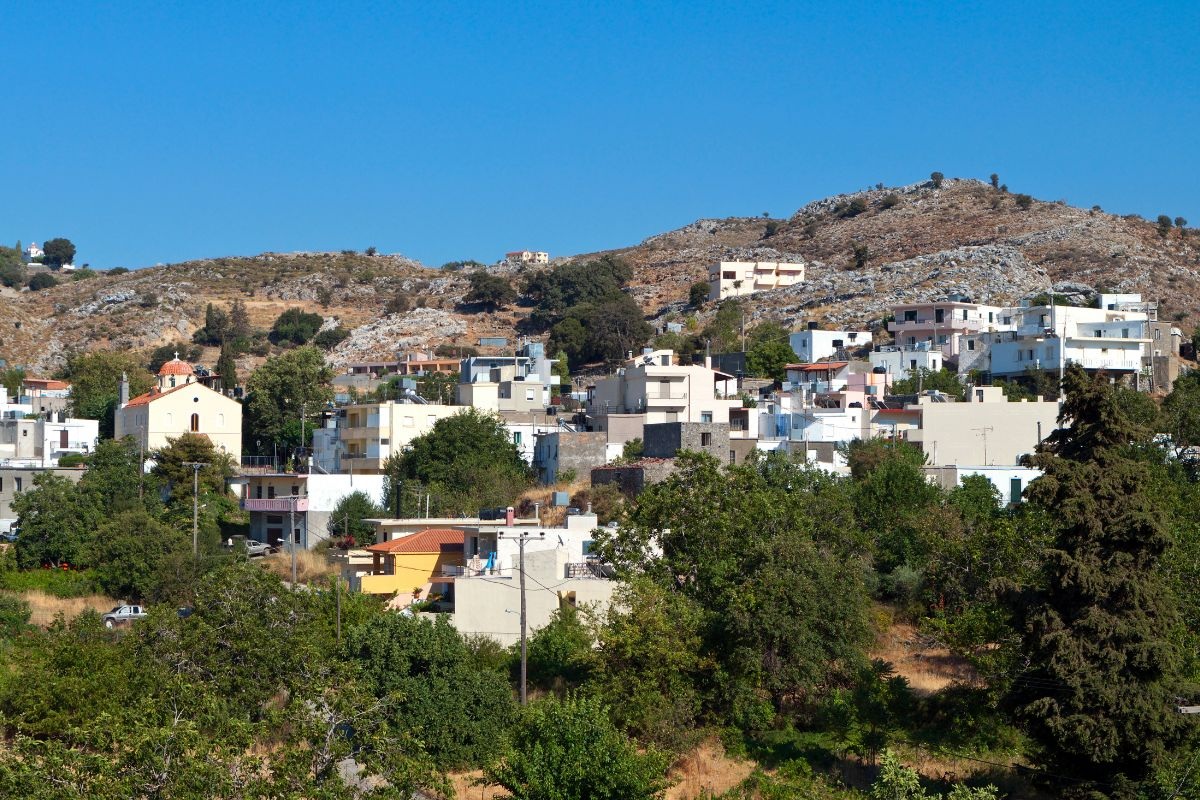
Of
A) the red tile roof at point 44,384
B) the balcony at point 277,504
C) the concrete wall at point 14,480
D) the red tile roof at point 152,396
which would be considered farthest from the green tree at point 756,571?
the red tile roof at point 44,384

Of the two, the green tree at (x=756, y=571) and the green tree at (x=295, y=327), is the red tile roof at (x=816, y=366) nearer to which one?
the green tree at (x=756, y=571)

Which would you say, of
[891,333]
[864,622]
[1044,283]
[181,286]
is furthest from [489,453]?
[181,286]

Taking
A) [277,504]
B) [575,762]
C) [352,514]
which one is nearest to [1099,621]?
[575,762]

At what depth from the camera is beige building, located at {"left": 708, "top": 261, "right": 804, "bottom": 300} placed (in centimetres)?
11731

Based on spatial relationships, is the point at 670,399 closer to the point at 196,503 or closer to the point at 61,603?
the point at 196,503

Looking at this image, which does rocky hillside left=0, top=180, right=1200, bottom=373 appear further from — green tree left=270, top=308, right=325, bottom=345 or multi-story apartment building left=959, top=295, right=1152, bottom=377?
multi-story apartment building left=959, top=295, right=1152, bottom=377

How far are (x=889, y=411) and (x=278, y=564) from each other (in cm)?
2639

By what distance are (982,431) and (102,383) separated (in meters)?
50.7

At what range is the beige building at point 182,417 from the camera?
73.1 meters

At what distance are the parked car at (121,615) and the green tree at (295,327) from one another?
67811 mm

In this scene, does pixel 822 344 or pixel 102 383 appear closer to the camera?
pixel 822 344

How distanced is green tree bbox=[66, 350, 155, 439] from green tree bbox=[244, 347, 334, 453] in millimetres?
6931

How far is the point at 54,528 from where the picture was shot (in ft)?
189

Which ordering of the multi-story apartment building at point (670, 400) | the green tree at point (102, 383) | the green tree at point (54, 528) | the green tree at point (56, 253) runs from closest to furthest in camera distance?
the green tree at point (54, 528) → the multi-story apartment building at point (670, 400) → the green tree at point (102, 383) → the green tree at point (56, 253)
